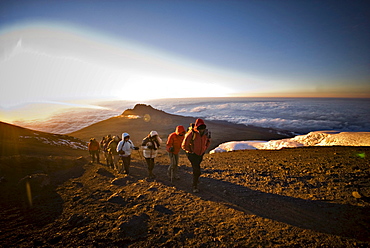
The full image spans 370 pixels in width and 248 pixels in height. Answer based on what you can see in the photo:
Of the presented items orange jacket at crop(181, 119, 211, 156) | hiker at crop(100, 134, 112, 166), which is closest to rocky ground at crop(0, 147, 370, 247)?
orange jacket at crop(181, 119, 211, 156)

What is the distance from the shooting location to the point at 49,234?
311cm

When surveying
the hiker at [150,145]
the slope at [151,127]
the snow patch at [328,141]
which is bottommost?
the slope at [151,127]

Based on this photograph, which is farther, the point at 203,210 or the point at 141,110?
the point at 141,110

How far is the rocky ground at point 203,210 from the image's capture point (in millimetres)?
2891

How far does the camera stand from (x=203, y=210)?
3.78m

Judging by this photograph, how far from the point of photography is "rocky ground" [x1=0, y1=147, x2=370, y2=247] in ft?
9.48

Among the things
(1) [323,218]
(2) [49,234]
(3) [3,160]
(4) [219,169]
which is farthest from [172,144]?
(3) [3,160]

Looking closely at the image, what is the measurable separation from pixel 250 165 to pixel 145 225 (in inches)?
209

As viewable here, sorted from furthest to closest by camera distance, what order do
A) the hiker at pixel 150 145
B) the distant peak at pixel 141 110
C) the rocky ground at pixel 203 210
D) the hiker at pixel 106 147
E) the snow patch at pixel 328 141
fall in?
the distant peak at pixel 141 110, the snow patch at pixel 328 141, the hiker at pixel 106 147, the hiker at pixel 150 145, the rocky ground at pixel 203 210

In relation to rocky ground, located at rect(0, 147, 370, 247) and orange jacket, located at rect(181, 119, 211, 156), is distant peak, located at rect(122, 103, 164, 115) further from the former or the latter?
orange jacket, located at rect(181, 119, 211, 156)

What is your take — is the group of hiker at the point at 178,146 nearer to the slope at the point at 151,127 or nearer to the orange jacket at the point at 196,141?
the orange jacket at the point at 196,141

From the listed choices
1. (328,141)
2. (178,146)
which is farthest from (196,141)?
(328,141)

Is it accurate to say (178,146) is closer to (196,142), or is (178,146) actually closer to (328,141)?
(196,142)

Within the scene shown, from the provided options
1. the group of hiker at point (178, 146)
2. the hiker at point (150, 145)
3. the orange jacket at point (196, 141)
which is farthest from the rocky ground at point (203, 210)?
the orange jacket at point (196, 141)
